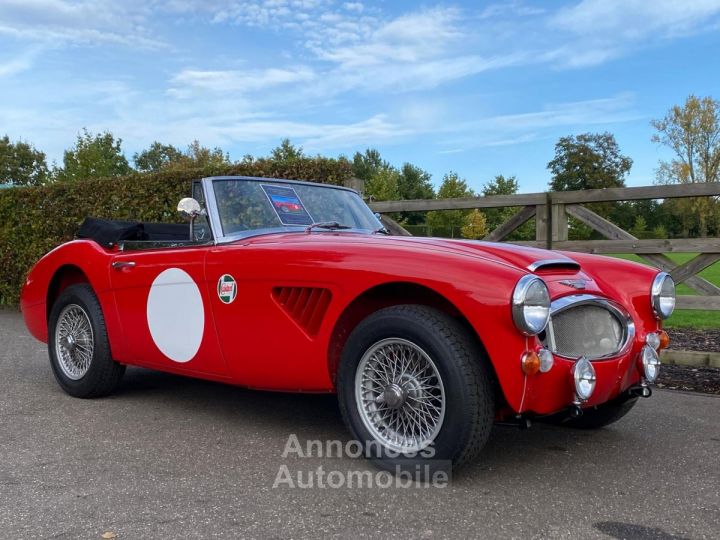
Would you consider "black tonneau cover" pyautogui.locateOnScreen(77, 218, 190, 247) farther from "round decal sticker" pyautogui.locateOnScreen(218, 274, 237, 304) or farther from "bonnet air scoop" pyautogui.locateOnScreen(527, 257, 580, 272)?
"bonnet air scoop" pyautogui.locateOnScreen(527, 257, 580, 272)

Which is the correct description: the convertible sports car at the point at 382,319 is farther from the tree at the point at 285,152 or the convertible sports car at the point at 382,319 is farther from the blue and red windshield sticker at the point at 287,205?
the tree at the point at 285,152

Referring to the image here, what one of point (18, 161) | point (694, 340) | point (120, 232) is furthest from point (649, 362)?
point (18, 161)

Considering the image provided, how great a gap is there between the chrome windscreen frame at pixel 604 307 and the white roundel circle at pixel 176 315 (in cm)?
191

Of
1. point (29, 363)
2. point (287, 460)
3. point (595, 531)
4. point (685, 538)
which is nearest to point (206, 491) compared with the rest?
point (287, 460)

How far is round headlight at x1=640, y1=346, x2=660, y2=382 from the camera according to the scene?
312 cm

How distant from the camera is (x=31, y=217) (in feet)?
35.3

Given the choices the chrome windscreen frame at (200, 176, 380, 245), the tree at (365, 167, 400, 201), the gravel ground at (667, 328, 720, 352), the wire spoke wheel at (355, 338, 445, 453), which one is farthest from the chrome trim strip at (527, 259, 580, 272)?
the tree at (365, 167, 400, 201)

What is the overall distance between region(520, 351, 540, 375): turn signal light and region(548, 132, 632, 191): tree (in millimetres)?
69573

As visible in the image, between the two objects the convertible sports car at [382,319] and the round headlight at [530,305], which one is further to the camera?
the convertible sports car at [382,319]

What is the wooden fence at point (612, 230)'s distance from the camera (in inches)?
209

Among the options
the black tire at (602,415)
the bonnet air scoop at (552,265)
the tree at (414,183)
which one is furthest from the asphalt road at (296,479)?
the tree at (414,183)

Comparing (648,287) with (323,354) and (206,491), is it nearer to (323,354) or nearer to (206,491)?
(323,354)

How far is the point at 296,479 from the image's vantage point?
2.95 m

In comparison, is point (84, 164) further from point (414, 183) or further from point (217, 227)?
point (414, 183)
